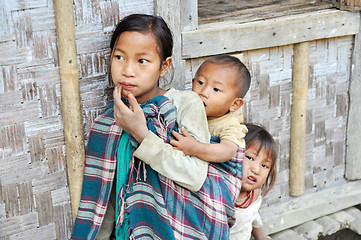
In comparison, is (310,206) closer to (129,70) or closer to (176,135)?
(176,135)

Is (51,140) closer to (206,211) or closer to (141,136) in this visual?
(141,136)

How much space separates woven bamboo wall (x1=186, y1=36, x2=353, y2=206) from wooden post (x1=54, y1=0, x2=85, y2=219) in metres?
1.07

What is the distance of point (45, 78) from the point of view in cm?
239

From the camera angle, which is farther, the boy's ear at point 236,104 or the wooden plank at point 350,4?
the wooden plank at point 350,4

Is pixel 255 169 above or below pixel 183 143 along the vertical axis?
below

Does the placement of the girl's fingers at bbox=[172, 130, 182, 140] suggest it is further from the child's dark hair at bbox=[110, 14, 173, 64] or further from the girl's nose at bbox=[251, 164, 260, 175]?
the girl's nose at bbox=[251, 164, 260, 175]

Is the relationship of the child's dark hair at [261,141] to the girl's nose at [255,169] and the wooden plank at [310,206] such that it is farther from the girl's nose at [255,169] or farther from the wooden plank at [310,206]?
the wooden plank at [310,206]

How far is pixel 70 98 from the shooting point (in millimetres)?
2455

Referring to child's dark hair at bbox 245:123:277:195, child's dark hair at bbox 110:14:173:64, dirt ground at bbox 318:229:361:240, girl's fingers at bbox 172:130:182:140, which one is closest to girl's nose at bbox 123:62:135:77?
child's dark hair at bbox 110:14:173:64

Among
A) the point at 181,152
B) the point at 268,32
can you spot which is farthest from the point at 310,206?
the point at 181,152

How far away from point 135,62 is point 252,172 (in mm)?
934

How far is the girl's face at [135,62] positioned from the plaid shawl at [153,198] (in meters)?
0.13

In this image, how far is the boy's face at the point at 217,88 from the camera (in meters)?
2.42

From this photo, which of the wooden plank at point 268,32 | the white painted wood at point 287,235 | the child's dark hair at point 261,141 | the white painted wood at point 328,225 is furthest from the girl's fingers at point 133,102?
the white painted wood at point 328,225
